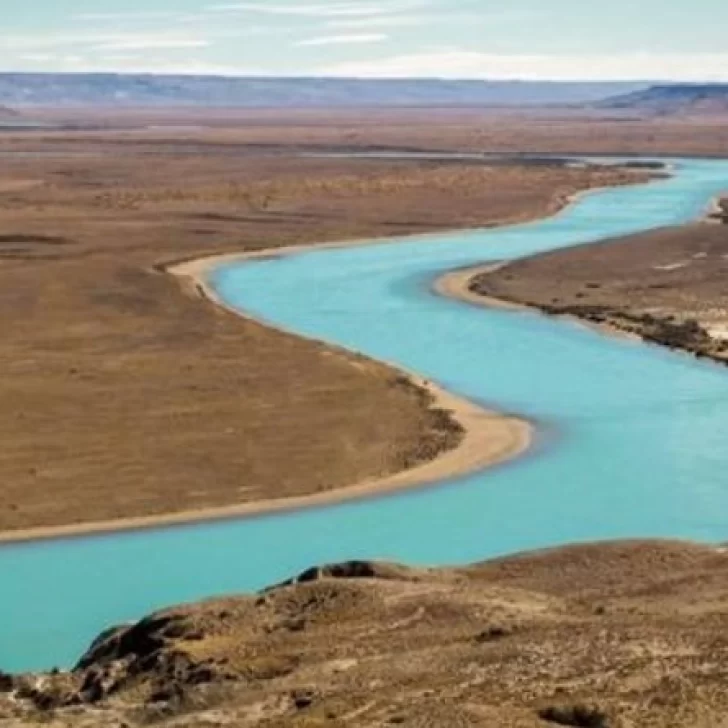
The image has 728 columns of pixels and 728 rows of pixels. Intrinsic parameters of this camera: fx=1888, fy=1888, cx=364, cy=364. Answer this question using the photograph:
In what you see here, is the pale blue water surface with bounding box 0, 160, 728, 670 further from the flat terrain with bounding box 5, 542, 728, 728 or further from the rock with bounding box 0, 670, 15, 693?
the flat terrain with bounding box 5, 542, 728, 728

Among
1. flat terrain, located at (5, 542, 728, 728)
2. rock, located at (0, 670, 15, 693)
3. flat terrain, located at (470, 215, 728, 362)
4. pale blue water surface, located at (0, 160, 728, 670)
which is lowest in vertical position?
pale blue water surface, located at (0, 160, 728, 670)

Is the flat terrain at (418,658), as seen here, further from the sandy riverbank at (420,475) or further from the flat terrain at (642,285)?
the flat terrain at (642,285)

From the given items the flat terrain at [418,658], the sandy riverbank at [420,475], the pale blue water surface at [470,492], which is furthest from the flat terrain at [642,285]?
the flat terrain at [418,658]

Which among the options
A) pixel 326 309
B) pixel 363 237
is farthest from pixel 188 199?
pixel 326 309

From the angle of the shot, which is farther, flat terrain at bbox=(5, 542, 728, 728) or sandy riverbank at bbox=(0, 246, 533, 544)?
sandy riverbank at bbox=(0, 246, 533, 544)

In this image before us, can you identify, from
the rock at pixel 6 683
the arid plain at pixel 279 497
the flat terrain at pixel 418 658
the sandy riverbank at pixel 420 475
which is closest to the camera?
the flat terrain at pixel 418 658

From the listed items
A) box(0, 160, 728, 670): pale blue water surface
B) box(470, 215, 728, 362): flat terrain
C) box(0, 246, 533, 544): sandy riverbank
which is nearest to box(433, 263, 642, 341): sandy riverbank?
box(470, 215, 728, 362): flat terrain

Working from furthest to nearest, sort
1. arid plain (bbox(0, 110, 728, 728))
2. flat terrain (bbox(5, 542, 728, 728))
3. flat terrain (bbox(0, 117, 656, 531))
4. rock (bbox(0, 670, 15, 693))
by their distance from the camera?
flat terrain (bbox(0, 117, 656, 531)) → rock (bbox(0, 670, 15, 693)) → arid plain (bbox(0, 110, 728, 728)) → flat terrain (bbox(5, 542, 728, 728))
